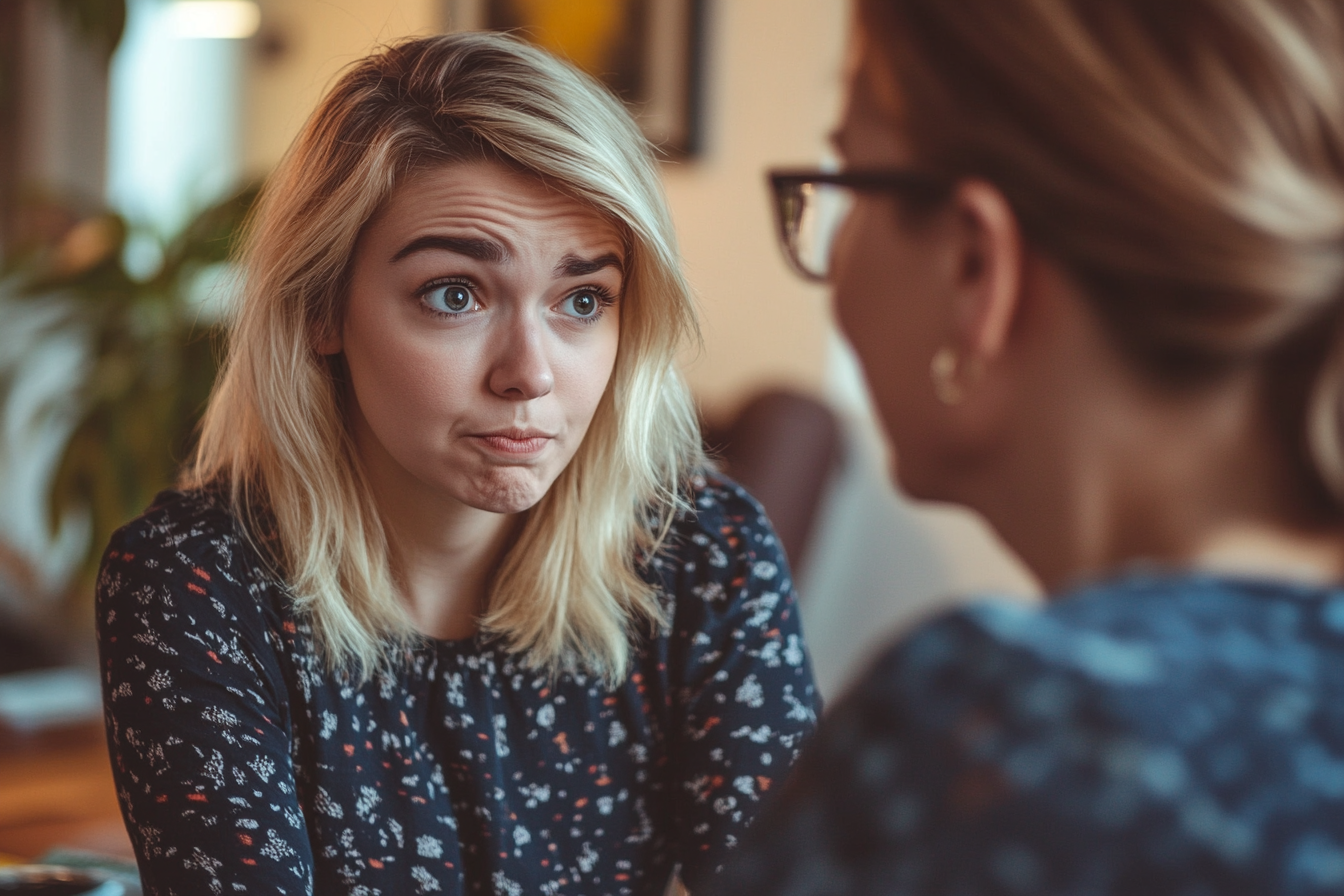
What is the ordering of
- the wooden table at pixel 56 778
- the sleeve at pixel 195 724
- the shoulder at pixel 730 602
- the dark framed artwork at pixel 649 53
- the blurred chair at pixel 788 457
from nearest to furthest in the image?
the sleeve at pixel 195 724 → the shoulder at pixel 730 602 → the wooden table at pixel 56 778 → the blurred chair at pixel 788 457 → the dark framed artwork at pixel 649 53

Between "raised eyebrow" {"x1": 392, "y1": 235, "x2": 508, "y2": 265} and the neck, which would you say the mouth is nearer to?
"raised eyebrow" {"x1": 392, "y1": 235, "x2": 508, "y2": 265}

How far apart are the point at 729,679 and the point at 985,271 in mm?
631

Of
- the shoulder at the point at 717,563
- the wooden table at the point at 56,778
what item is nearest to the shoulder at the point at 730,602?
the shoulder at the point at 717,563

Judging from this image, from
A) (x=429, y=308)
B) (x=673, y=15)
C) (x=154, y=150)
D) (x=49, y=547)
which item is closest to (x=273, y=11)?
(x=154, y=150)

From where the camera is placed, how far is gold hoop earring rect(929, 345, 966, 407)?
0.64 metres

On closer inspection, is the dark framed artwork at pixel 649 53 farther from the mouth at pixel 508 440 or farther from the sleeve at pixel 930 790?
the sleeve at pixel 930 790

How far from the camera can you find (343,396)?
118 cm

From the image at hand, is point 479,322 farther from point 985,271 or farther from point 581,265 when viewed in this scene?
point 985,271

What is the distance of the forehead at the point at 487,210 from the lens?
1.04 meters

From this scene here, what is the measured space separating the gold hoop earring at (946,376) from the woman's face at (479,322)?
0.46m

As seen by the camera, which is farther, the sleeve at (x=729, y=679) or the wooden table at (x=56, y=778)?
the wooden table at (x=56, y=778)

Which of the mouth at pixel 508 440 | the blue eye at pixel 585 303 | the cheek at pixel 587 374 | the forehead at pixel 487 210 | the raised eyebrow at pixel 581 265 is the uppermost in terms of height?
Result: the forehead at pixel 487 210

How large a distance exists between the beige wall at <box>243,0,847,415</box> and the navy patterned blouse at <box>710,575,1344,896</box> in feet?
8.66

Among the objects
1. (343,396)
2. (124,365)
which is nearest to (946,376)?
(343,396)
